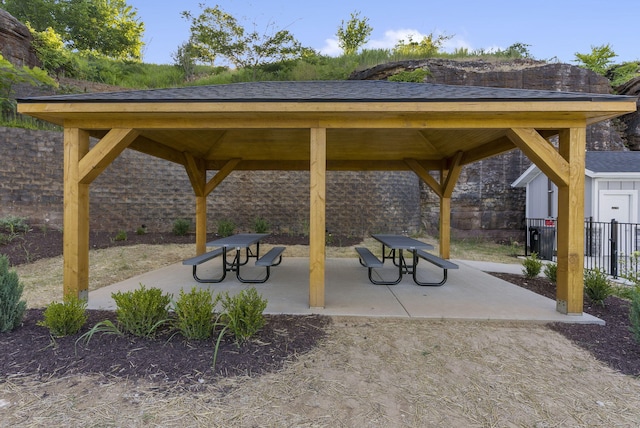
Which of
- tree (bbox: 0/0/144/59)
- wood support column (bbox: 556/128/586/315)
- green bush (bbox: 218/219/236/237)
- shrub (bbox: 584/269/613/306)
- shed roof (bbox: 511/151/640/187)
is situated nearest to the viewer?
wood support column (bbox: 556/128/586/315)

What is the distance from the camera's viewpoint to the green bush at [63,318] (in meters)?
3.14

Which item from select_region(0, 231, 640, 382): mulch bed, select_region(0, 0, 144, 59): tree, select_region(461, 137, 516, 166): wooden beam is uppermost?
select_region(0, 0, 144, 59): tree

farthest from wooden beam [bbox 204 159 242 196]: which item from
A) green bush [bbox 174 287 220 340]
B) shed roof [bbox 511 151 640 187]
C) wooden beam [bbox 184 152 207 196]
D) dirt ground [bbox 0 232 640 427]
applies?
shed roof [bbox 511 151 640 187]

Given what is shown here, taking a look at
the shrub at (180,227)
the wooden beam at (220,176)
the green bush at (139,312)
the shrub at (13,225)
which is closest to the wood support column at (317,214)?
the green bush at (139,312)

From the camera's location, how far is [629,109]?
12.2ft

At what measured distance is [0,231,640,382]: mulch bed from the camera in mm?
2666

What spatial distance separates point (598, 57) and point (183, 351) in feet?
82.9

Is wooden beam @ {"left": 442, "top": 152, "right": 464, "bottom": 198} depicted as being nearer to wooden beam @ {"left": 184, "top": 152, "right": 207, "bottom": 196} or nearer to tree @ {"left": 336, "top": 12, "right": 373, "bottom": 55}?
wooden beam @ {"left": 184, "top": 152, "right": 207, "bottom": 196}

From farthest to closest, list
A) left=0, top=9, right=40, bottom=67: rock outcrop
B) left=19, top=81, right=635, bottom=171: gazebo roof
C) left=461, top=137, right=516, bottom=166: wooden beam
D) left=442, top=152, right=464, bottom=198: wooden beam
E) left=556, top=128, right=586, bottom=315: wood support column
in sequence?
left=0, top=9, right=40, bottom=67: rock outcrop, left=442, top=152, right=464, bottom=198: wooden beam, left=461, top=137, right=516, bottom=166: wooden beam, left=556, top=128, right=586, bottom=315: wood support column, left=19, top=81, right=635, bottom=171: gazebo roof

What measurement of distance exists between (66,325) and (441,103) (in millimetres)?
4480

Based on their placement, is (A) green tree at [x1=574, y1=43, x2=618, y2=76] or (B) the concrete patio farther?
(A) green tree at [x1=574, y1=43, x2=618, y2=76]

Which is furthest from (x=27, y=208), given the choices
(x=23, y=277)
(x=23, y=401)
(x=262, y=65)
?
(x=262, y=65)

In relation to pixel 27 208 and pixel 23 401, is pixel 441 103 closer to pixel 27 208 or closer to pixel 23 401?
pixel 23 401

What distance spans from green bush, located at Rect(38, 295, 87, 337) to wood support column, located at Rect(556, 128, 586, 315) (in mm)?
5400
